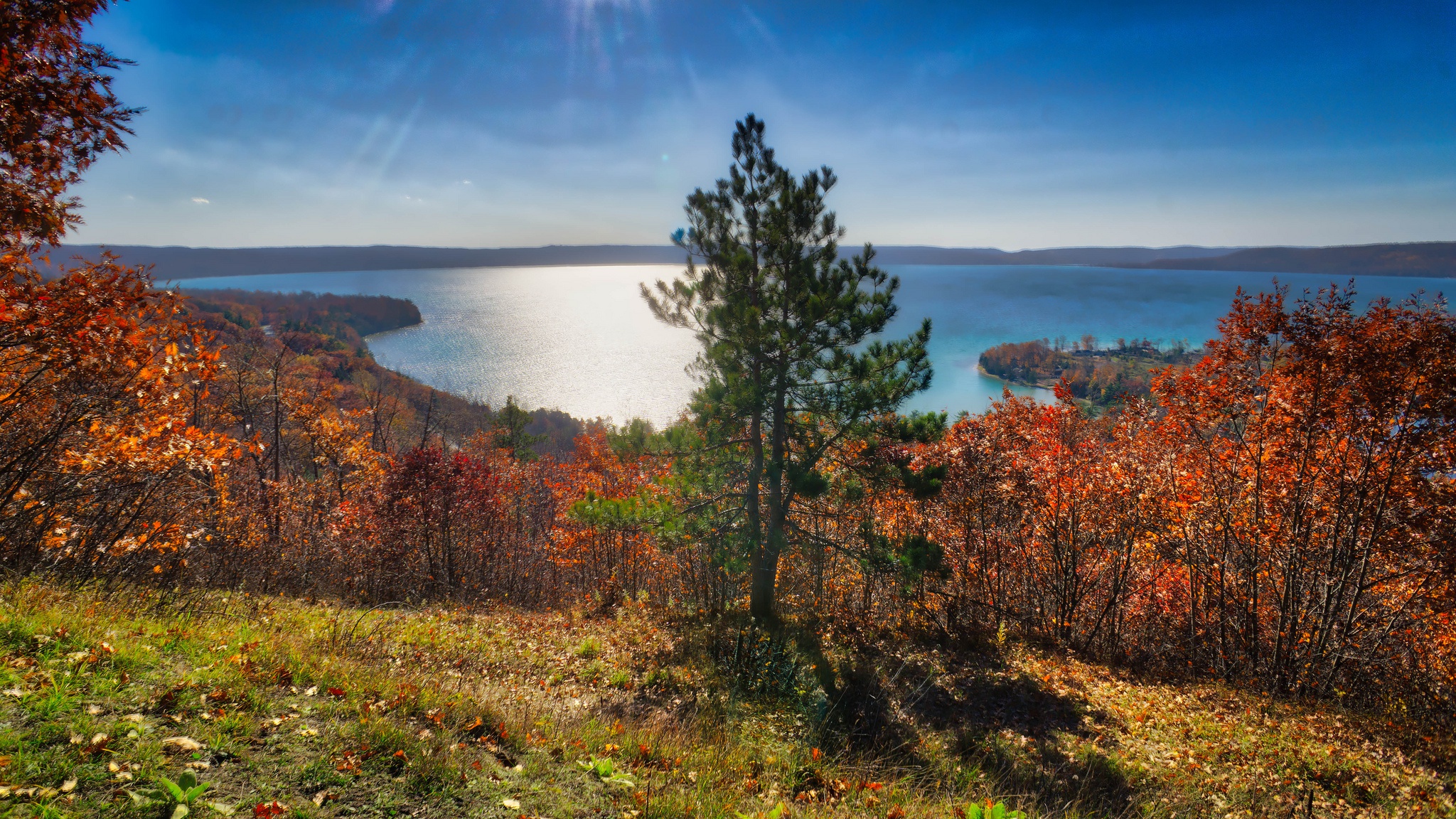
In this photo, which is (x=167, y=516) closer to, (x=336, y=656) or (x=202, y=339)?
(x=202, y=339)

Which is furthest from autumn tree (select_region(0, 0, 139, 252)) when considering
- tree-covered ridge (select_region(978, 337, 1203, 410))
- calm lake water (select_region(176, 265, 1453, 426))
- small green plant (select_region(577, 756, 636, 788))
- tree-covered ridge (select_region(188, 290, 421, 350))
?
tree-covered ridge (select_region(188, 290, 421, 350))

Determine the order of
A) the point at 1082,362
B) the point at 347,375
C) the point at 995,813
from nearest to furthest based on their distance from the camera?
the point at 995,813 → the point at 347,375 → the point at 1082,362

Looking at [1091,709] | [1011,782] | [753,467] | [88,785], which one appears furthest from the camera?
[753,467]

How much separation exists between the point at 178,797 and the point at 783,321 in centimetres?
992

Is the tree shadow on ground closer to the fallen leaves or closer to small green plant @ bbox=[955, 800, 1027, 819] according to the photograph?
small green plant @ bbox=[955, 800, 1027, 819]

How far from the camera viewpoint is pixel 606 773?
4.69 metres

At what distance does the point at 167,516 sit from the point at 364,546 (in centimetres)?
1121

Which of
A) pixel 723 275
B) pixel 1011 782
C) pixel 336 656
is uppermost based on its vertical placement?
pixel 723 275

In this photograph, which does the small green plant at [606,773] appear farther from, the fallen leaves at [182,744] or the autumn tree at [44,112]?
the autumn tree at [44,112]

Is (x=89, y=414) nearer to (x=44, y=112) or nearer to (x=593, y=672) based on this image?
(x=44, y=112)

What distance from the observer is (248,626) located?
6.55 meters

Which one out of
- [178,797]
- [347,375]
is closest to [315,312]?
[347,375]

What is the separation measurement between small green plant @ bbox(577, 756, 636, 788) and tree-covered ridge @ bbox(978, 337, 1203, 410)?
92.6 m

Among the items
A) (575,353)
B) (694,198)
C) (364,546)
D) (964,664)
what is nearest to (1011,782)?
(964,664)
